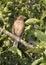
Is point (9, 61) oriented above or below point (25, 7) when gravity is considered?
below

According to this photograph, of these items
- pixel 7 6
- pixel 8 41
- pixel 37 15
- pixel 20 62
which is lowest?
pixel 20 62

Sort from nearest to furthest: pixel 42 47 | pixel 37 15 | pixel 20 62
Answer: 1. pixel 42 47
2. pixel 20 62
3. pixel 37 15

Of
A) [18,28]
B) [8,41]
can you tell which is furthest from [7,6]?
[18,28]

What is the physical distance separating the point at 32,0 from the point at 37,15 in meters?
0.39

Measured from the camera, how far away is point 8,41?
2.91 meters

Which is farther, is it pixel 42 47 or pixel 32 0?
pixel 32 0

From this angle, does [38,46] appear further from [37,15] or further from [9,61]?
[37,15]

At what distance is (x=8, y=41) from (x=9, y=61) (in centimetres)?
25

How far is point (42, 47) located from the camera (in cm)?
118

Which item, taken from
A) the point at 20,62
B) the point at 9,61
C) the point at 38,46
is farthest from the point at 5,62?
the point at 38,46

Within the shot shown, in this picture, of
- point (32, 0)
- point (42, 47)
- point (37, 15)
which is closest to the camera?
point (42, 47)

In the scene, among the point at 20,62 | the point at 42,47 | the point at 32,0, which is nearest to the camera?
the point at 42,47

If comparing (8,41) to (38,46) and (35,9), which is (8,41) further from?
(38,46)

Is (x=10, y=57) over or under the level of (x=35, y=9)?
under
